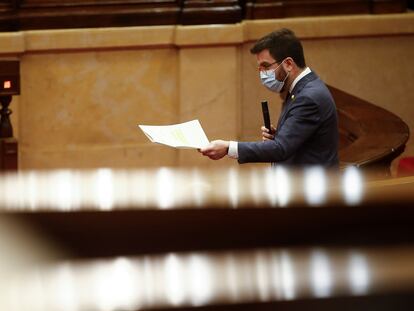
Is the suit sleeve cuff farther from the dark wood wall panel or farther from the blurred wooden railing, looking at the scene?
the dark wood wall panel

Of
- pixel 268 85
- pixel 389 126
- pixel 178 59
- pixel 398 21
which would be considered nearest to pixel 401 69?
pixel 398 21

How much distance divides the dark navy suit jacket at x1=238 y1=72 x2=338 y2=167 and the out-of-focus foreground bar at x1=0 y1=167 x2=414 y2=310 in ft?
7.81

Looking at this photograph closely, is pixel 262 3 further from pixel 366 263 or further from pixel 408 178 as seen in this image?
pixel 366 263

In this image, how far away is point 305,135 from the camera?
12.1ft

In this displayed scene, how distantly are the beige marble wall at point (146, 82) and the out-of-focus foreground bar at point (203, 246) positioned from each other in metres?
5.89

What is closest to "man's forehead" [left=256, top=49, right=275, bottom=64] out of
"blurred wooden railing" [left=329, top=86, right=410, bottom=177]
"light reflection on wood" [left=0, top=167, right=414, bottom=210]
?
"blurred wooden railing" [left=329, top=86, right=410, bottom=177]

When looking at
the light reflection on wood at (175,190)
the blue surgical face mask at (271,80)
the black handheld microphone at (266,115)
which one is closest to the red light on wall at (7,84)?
the blue surgical face mask at (271,80)

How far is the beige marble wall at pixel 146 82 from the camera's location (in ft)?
23.3

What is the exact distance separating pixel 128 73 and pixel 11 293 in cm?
627

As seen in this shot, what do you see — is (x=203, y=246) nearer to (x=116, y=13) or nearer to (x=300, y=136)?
(x=300, y=136)

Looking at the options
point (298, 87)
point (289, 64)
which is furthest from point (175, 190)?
point (289, 64)

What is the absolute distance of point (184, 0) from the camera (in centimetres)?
723

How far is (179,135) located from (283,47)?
0.55 meters

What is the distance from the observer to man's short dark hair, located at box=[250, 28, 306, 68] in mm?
3930
